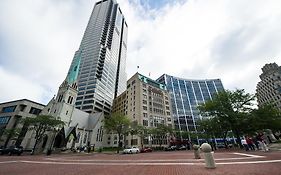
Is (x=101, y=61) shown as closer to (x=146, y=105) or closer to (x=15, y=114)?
(x=146, y=105)

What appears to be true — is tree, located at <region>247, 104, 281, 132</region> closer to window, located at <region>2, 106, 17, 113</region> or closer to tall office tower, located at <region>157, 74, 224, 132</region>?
tall office tower, located at <region>157, 74, 224, 132</region>

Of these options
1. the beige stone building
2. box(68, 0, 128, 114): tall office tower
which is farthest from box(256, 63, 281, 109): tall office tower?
box(68, 0, 128, 114): tall office tower

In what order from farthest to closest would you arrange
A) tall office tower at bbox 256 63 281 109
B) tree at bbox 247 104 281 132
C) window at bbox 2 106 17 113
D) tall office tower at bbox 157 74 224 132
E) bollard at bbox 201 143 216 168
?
tall office tower at bbox 157 74 224 132 < tall office tower at bbox 256 63 281 109 < window at bbox 2 106 17 113 < tree at bbox 247 104 281 132 < bollard at bbox 201 143 216 168

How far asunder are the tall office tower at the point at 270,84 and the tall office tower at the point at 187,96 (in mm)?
26416

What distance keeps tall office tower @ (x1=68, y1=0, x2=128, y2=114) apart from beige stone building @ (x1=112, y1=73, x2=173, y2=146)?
17.0 meters

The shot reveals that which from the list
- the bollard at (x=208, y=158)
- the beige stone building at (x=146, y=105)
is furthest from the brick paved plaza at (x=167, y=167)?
the beige stone building at (x=146, y=105)

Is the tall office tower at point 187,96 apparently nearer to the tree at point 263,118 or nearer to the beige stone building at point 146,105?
the beige stone building at point 146,105

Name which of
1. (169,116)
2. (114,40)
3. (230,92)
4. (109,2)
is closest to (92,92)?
(169,116)

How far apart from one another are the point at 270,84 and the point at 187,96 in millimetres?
47940

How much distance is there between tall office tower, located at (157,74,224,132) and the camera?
311 feet

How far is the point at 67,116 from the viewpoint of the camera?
2205 inches

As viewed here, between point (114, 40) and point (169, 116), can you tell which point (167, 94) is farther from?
point (114, 40)

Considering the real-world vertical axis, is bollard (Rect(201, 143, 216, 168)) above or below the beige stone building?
below

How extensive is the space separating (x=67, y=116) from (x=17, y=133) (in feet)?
47.3
